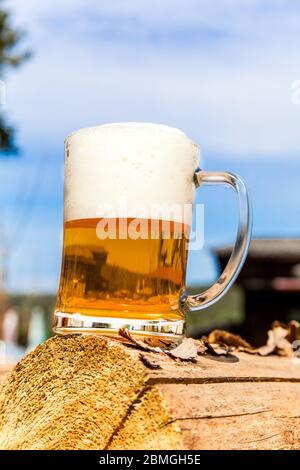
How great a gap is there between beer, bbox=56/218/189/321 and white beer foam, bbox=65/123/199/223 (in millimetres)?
36

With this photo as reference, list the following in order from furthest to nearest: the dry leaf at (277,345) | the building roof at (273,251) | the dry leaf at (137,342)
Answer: the building roof at (273,251) → the dry leaf at (277,345) → the dry leaf at (137,342)

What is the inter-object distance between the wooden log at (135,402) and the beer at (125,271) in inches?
4.2

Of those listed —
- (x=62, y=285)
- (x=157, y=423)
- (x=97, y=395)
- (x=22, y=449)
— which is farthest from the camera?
(x=62, y=285)

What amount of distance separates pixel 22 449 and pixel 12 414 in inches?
4.3

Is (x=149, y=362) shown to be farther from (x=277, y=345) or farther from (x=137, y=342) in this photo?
(x=277, y=345)

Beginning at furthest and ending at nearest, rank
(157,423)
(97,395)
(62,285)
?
(62,285), (97,395), (157,423)

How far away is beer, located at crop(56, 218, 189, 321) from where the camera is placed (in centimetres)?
162

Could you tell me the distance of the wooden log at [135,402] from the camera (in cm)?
135

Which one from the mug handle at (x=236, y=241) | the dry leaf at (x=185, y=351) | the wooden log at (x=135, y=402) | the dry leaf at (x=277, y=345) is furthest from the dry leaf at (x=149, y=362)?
the dry leaf at (x=277, y=345)

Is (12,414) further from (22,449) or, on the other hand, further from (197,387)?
(197,387)

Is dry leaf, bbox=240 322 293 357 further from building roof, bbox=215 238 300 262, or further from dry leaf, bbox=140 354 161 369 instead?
building roof, bbox=215 238 300 262

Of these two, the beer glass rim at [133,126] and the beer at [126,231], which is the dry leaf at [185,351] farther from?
the beer glass rim at [133,126]
